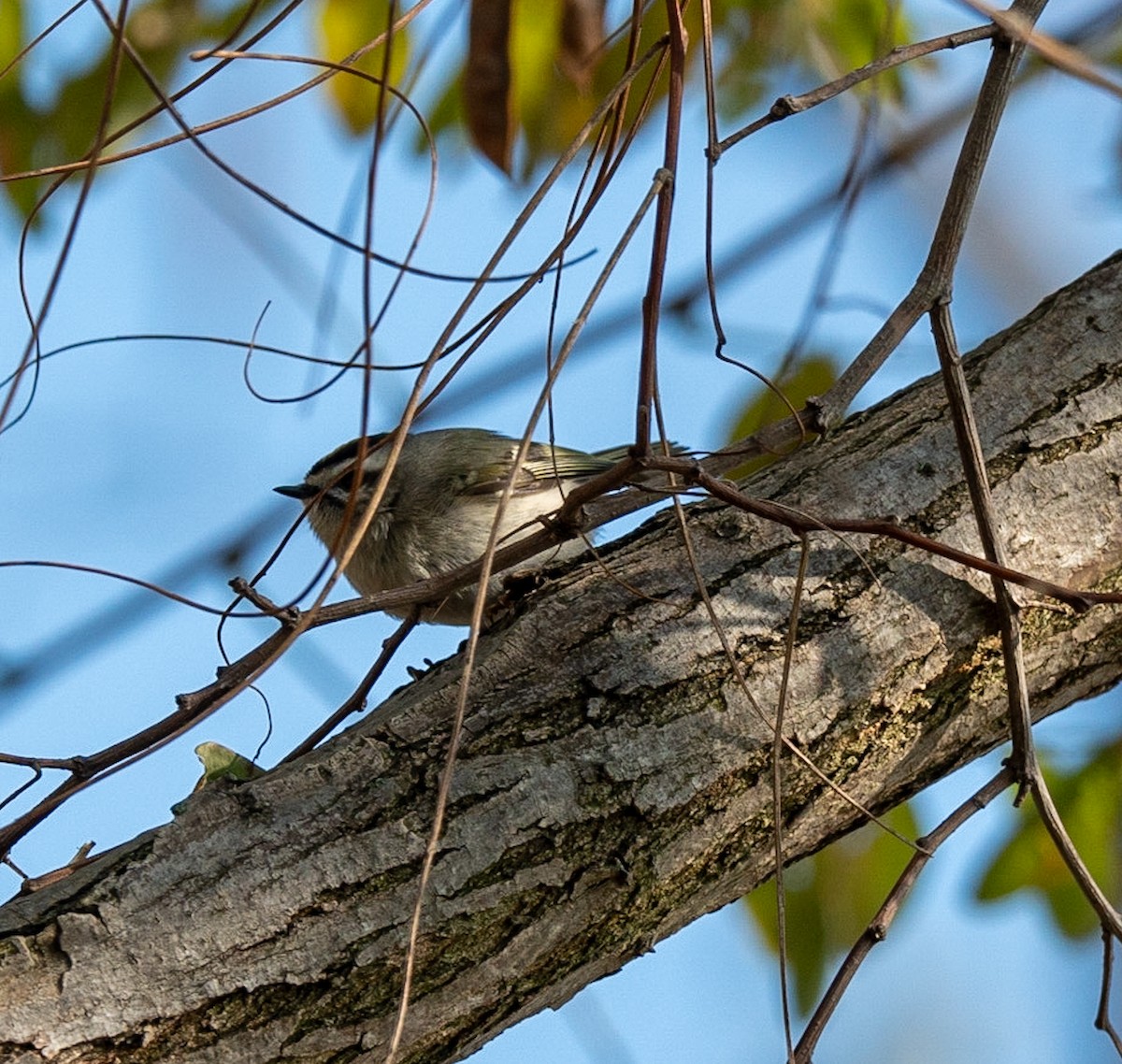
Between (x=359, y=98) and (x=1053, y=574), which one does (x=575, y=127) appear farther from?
(x=1053, y=574)

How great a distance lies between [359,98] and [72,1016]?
9.08 feet

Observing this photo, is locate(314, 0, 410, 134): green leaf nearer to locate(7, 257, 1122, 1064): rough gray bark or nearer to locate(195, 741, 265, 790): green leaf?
locate(7, 257, 1122, 1064): rough gray bark

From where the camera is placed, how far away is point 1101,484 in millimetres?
2414

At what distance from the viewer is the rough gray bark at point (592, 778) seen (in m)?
2.05

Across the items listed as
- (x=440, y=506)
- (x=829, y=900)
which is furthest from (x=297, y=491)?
(x=829, y=900)

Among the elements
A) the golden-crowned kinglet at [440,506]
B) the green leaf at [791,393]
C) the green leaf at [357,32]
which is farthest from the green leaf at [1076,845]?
the green leaf at [357,32]

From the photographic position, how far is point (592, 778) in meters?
2.17

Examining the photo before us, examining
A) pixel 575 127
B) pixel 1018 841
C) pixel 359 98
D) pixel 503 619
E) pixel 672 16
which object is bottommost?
pixel 1018 841

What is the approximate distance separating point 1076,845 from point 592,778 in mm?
1652

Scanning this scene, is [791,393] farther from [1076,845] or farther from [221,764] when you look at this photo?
[221,764]

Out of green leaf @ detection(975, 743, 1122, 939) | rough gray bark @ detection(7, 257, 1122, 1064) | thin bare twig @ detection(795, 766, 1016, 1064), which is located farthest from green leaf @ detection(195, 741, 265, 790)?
green leaf @ detection(975, 743, 1122, 939)

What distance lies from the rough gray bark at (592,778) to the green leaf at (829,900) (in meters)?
1.01

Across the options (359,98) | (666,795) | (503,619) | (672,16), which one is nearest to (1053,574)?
(666,795)

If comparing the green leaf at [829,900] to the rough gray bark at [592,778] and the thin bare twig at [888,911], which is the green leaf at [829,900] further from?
the thin bare twig at [888,911]
